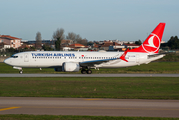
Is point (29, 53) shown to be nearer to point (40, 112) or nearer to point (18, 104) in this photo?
point (18, 104)

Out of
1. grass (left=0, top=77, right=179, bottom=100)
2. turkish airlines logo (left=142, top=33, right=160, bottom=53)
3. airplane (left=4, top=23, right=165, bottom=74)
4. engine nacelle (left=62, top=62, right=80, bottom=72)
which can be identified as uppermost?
turkish airlines logo (left=142, top=33, right=160, bottom=53)

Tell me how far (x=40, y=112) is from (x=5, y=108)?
2352mm

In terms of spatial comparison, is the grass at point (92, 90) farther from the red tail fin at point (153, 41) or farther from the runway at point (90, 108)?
the red tail fin at point (153, 41)

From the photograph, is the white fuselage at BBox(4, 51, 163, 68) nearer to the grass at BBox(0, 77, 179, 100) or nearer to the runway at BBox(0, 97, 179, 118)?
the grass at BBox(0, 77, 179, 100)

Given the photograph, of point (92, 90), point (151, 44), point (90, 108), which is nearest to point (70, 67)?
point (151, 44)

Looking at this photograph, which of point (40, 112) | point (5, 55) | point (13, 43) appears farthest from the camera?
point (13, 43)

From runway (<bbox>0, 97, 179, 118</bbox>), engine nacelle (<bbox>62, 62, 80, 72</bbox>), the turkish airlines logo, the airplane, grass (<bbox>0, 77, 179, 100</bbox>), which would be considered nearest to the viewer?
runway (<bbox>0, 97, 179, 118</bbox>)

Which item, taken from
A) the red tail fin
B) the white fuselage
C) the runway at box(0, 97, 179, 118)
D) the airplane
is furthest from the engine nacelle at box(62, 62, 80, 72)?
the runway at box(0, 97, 179, 118)

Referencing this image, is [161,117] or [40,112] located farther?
[40,112]

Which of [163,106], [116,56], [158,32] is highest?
[158,32]

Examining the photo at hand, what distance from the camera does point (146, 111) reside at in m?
13.9

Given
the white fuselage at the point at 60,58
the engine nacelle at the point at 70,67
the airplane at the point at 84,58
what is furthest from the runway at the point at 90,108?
the white fuselage at the point at 60,58

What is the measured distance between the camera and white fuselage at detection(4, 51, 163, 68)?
40.7 meters

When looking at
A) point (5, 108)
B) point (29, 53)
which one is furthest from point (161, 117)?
point (29, 53)
